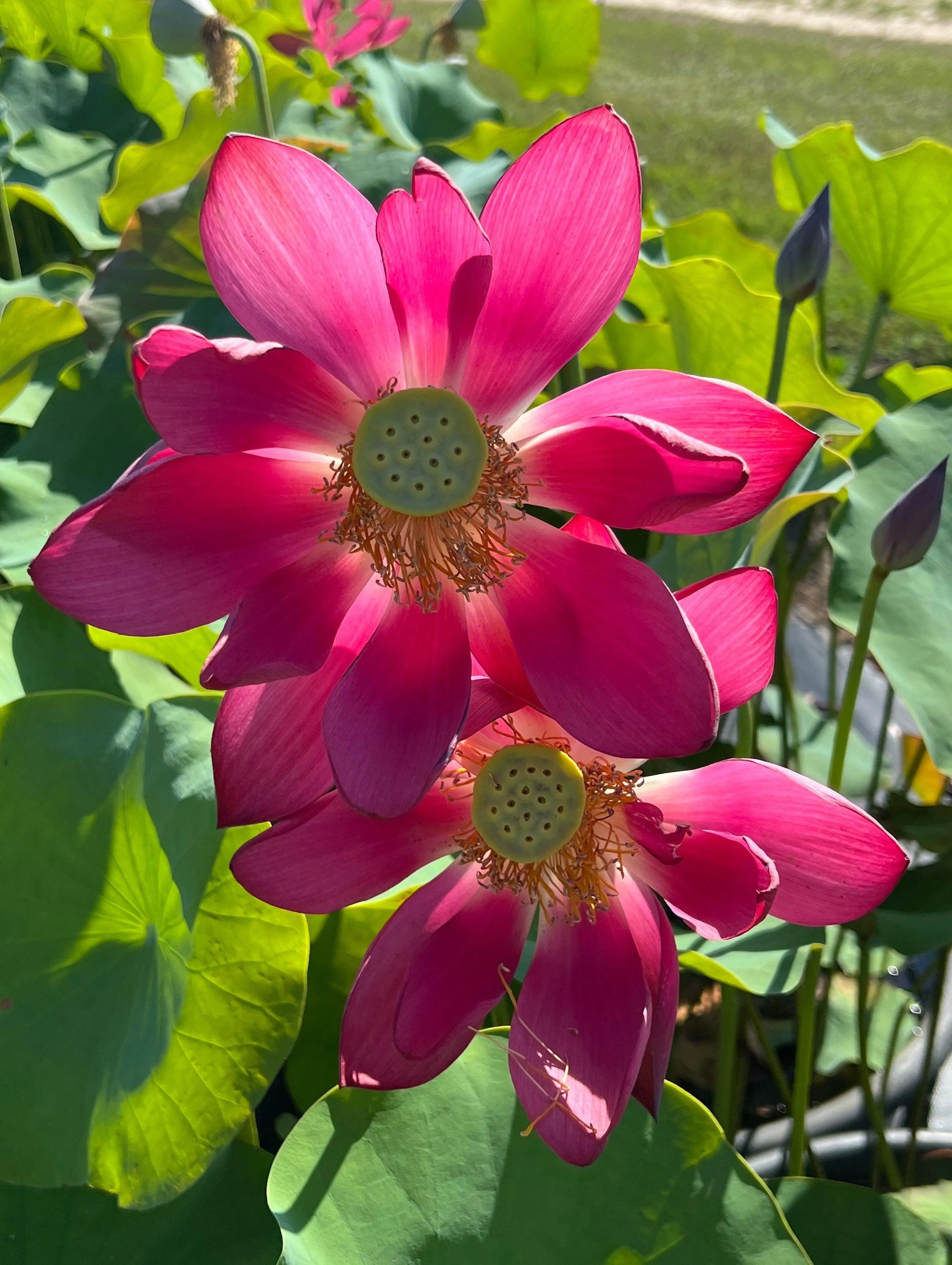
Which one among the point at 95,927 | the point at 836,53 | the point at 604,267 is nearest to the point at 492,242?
the point at 604,267

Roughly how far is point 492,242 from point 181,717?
12.4 inches

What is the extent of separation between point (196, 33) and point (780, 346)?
1.50 feet

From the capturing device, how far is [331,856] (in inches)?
17.6

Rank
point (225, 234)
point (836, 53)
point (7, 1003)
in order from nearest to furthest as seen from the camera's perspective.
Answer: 1. point (225, 234)
2. point (7, 1003)
3. point (836, 53)

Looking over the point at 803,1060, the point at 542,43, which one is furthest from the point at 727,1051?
the point at 542,43

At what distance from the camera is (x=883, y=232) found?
1.04 metres

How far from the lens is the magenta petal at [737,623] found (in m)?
0.45

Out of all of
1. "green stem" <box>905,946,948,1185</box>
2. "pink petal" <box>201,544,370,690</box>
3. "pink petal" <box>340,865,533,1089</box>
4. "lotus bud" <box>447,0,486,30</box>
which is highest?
"lotus bud" <box>447,0,486,30</box>

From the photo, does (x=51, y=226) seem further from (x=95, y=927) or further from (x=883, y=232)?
(x=95, y=927)

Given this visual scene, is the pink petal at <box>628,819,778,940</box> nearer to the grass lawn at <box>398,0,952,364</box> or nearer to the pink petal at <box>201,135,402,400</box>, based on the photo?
the pink petal at <box>201,135,402,400</box>

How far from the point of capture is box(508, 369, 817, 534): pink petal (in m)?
0.41

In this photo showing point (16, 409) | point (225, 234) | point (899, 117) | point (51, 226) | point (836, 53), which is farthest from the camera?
point (836, 53)

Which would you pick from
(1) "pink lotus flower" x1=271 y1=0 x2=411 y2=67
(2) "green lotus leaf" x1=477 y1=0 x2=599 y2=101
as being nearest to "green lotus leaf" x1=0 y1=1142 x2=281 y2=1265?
(1) "pink lotus flower" x1=271 y1=0 x2=411 y2=67

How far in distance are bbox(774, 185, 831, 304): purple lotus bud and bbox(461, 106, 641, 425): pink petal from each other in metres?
0.30
